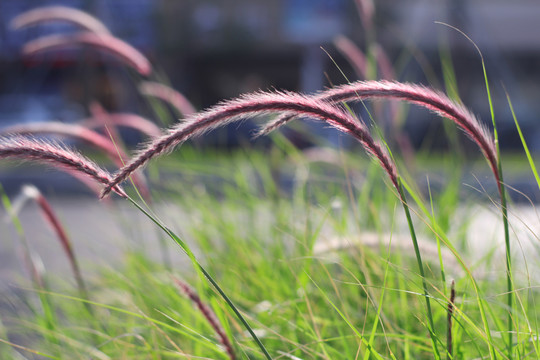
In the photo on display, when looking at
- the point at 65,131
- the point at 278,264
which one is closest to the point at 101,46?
the point at 65,131

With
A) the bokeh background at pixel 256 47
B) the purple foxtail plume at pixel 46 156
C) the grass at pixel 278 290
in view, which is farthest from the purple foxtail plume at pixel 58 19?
the bokeh background at pixel 256 47

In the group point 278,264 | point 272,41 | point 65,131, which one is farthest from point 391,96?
point 272,41

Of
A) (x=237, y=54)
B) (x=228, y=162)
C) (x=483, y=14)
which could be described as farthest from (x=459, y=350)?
(x=483, y=14)

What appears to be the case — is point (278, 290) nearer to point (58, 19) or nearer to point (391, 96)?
point (391, 96)

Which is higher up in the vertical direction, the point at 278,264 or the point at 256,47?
the point at 278,264

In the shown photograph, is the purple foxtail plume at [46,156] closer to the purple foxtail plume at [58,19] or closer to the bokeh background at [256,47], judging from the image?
the purple foxtail plume at [58,19]

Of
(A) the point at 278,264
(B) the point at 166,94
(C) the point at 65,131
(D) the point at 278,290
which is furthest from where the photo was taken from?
(B) the point at 166,94

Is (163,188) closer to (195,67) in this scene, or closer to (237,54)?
(237,54)

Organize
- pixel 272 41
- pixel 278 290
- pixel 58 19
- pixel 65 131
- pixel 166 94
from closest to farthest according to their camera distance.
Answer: pixel 65 131 < pixel 278 290 < pixel 58 19 < pixel 166 94 < pixel 272 41

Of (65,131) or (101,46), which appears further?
(101,46)

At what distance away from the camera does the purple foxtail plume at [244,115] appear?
702 mm

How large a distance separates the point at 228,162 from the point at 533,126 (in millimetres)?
12843

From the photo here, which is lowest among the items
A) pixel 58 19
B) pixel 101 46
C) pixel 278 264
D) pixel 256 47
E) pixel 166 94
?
pixel 256 47

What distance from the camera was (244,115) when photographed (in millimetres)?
744
